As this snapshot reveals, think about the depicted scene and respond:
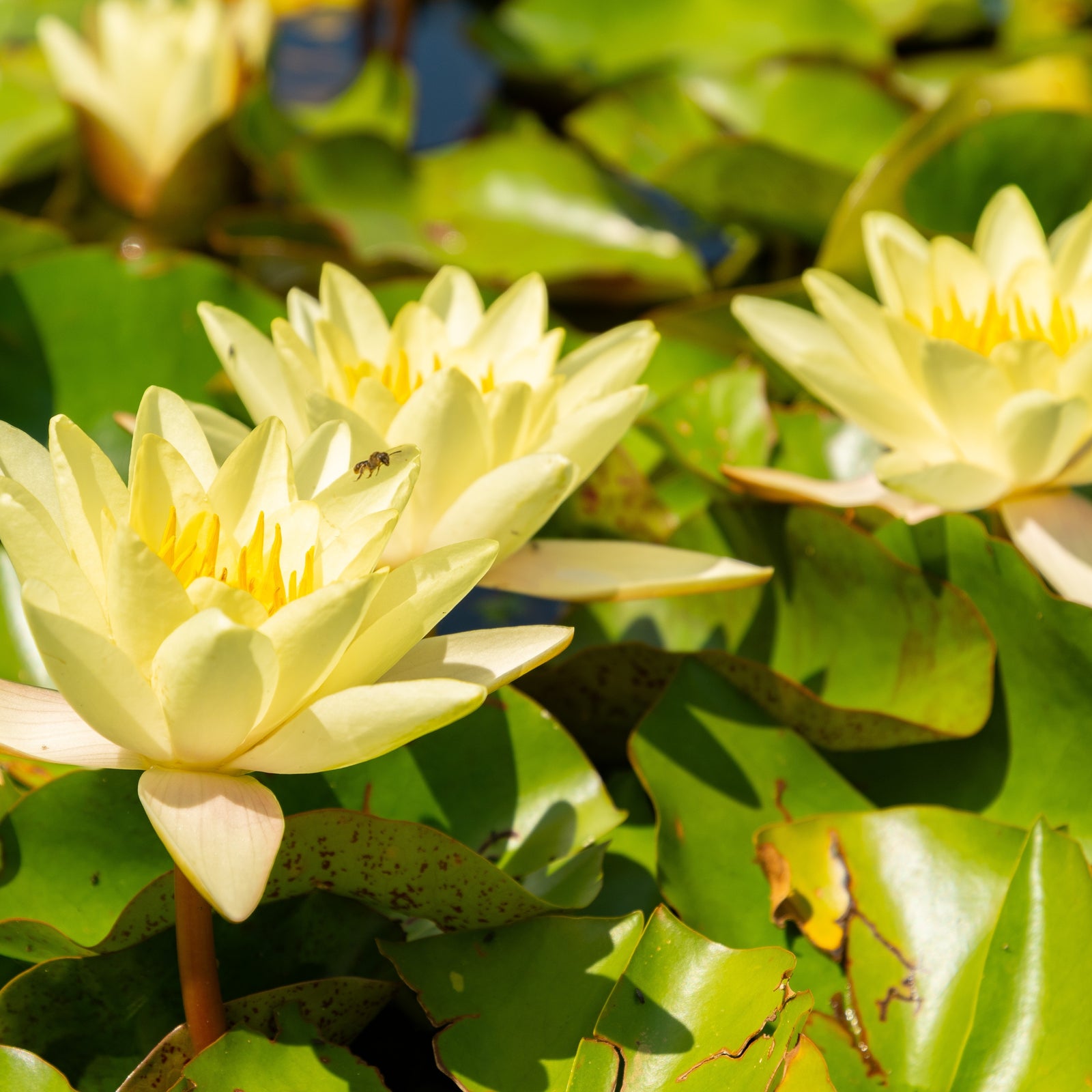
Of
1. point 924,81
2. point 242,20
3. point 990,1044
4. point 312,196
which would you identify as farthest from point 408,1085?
point 924,81

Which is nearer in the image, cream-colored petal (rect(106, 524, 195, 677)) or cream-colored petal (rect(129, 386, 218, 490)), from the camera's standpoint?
cream-colored petal (rect(106, 524, 195, 677))

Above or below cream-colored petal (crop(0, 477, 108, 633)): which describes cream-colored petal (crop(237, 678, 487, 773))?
below

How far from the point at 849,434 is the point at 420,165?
1143 mm

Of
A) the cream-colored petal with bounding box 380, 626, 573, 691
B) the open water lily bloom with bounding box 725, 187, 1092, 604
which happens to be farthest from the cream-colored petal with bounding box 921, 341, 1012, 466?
the cream-colored petal with bounding box 380, 626, 573, 691

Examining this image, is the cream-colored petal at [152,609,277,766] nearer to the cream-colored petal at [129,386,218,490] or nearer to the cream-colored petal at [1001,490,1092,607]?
the cream-colored petal at [129,386,218,490]

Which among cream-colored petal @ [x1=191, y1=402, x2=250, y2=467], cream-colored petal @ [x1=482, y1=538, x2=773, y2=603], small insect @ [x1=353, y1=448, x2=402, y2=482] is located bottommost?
cream-colored petal @ [x1=482, y1=538, x2=773, y2=603]

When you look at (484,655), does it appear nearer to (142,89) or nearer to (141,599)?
(141,599)

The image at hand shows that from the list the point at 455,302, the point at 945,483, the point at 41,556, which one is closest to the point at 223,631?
the point at 41,556

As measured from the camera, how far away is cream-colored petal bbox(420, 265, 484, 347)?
1132 mm

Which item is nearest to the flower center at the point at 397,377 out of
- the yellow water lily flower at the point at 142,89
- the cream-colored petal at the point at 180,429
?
the cream-colored petal at the point at 180,429

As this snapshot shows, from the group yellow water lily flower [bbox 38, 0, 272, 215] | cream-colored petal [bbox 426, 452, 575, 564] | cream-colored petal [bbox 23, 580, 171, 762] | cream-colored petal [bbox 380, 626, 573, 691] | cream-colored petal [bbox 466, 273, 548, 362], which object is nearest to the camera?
cream-colored petal [bbox 23, 580, 171, 762]

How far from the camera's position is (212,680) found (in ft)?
2.07

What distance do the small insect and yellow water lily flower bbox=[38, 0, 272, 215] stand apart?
1374 millimetres

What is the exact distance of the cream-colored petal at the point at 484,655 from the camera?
2.38ft
